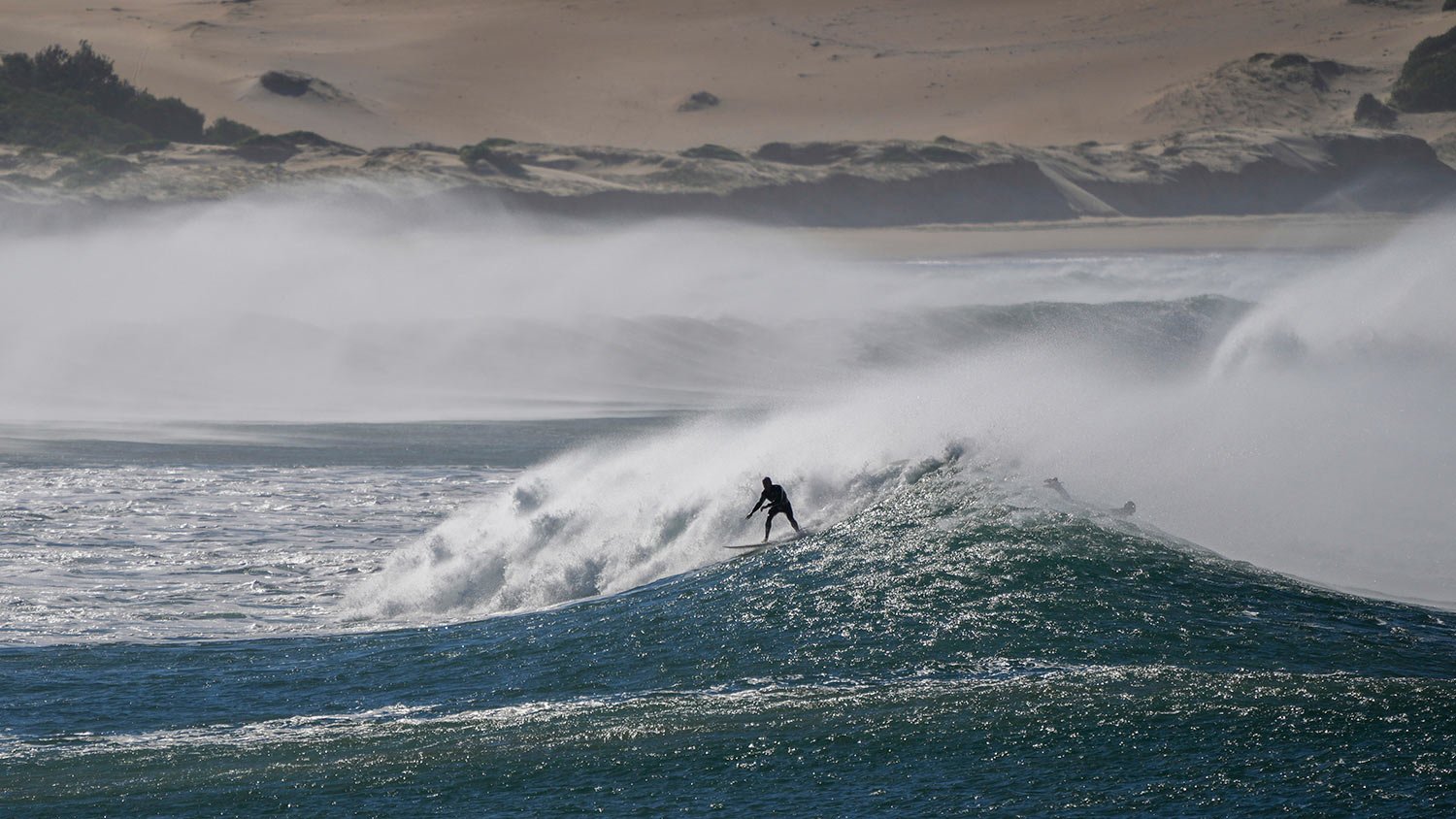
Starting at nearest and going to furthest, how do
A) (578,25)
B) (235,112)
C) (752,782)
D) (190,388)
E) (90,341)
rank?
(752,782), (190,388), (90,341), (235,112), (578,25)

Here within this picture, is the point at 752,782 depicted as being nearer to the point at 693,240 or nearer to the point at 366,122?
the point at 693,240

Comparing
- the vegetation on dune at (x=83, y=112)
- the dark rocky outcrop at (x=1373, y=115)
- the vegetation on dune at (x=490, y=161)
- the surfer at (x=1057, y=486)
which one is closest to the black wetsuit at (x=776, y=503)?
the surfer at (x=1057, y=486)

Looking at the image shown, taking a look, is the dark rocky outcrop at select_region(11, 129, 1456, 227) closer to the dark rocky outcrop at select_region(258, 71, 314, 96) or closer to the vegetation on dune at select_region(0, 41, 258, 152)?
the vegetation on dune at select_region(0, 41, 258, 152)

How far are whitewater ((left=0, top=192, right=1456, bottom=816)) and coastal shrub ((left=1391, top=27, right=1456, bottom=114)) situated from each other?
60827 millimetres

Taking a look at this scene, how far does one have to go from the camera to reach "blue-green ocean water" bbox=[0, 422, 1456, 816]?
12.3 meters

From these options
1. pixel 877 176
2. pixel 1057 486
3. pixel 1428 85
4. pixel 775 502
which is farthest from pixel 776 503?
pixel 1428 85

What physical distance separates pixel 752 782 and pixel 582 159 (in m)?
67.7

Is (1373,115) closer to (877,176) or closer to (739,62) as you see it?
(877,176)

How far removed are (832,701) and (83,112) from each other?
7753 centimetres

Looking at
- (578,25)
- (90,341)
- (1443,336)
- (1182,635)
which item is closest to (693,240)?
(90,341)

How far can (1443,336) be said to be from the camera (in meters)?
38.4

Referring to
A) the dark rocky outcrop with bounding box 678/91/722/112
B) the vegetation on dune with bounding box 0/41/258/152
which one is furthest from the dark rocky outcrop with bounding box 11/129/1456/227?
the dark rocky outcrop with bounding box 678/91/722/112

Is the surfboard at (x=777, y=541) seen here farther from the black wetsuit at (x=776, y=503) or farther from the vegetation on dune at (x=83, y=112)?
the vegetation on dune at (x=83, y=112)

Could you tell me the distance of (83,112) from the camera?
8319cm
